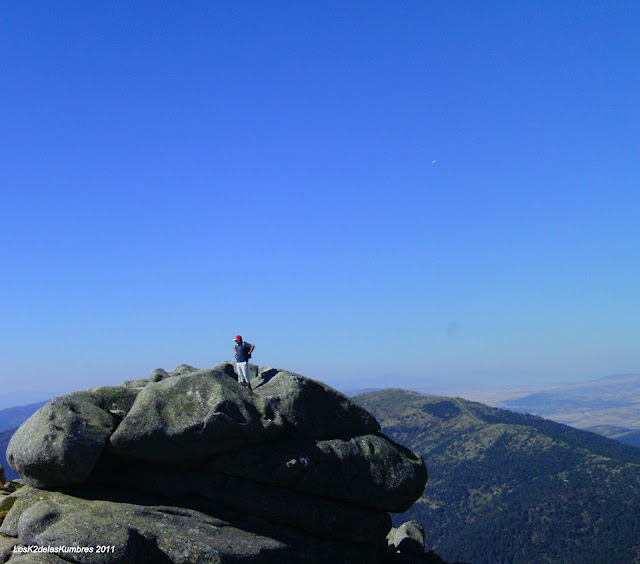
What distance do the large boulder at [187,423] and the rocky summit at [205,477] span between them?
63 mm

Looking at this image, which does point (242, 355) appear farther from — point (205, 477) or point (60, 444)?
point (60, 444)

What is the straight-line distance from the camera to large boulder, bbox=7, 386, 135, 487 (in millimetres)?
23453

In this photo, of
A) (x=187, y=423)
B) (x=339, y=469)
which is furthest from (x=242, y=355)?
(x=339, y=469)

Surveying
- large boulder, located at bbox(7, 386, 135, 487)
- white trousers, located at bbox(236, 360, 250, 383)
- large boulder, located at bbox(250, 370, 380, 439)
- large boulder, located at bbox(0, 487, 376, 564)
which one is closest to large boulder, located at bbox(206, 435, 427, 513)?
large boulder, located at bbox(250, 370, 380, 439)

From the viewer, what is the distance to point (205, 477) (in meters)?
27.0

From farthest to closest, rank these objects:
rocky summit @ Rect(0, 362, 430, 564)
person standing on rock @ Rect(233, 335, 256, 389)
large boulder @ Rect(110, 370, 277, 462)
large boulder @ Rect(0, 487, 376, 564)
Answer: person standing on rock @ Rect(233, 335, 256, 389)
large boulder @ Rect(110, 370, 277, 462)
rocky summit @ Rect(0, 362, 430, 564)
large boulder @ Rect(0, 487, 376, 564)

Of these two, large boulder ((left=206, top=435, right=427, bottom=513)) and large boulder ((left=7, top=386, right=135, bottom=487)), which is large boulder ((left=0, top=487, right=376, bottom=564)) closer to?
large boulder ((left=7, top=386, right=135, bottom=487))

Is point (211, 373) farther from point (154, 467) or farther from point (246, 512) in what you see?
point (246, 512)

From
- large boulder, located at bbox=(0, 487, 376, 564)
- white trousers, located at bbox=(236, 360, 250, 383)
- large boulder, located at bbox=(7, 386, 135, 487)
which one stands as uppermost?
white trousers, located at bbox=(236, 360, 250, 383)

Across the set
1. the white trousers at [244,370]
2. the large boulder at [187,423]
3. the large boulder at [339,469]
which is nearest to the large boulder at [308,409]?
the large boulder at [339,469]

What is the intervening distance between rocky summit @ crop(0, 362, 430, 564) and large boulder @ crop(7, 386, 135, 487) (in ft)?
0.20

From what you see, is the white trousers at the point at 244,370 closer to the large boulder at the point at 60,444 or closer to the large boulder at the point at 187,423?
the large boulder at the point at 187,423

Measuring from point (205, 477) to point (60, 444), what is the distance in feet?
24.2

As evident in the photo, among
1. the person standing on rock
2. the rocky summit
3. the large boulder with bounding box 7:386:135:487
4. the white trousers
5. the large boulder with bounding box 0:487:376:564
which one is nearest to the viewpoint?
the large boulder with bounding box 0:487:376:564
